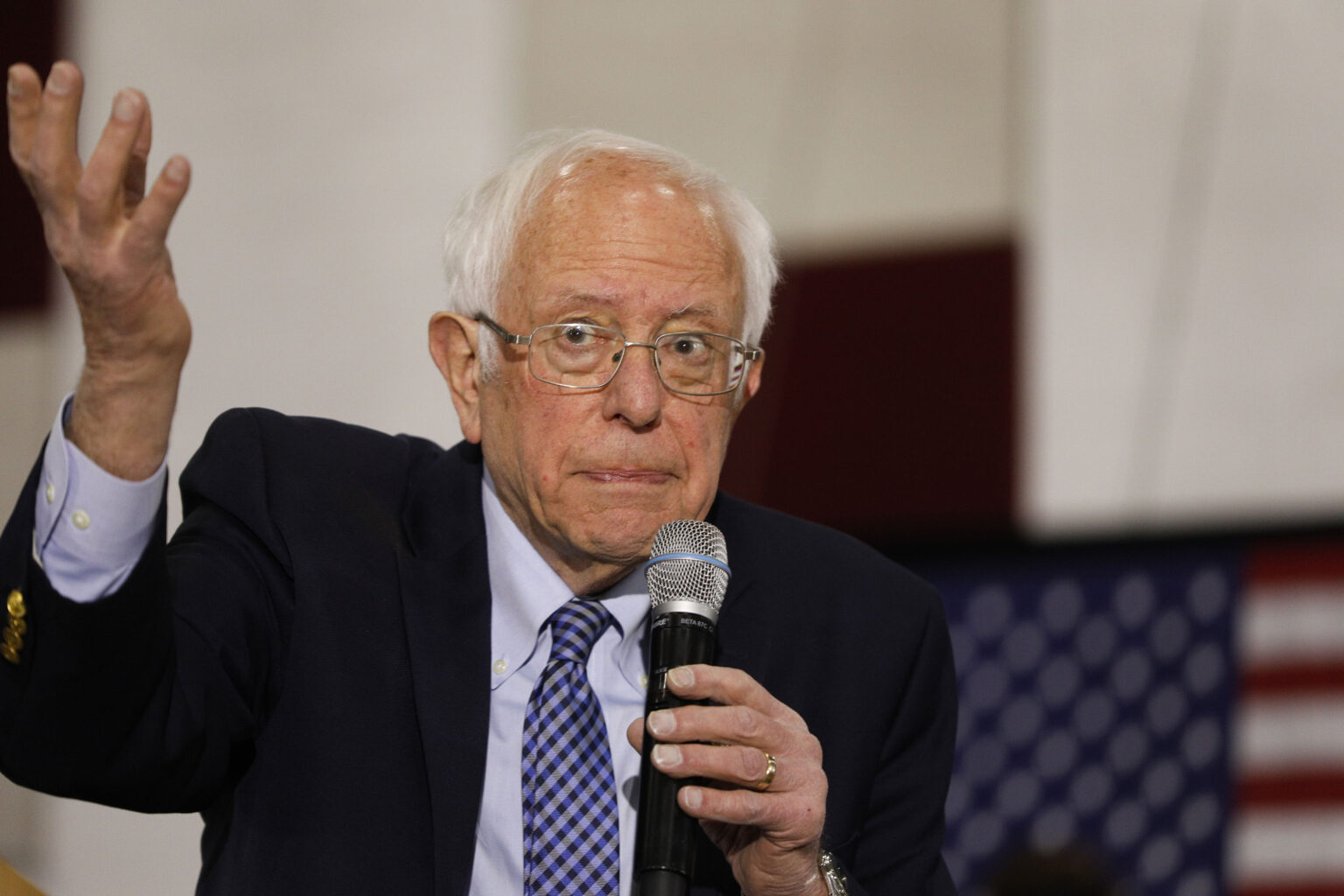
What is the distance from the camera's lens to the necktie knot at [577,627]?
173 cm

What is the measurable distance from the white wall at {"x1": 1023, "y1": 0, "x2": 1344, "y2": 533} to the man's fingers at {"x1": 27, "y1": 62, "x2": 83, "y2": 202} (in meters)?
3.39

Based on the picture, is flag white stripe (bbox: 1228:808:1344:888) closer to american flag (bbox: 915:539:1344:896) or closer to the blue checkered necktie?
american flag (bbox: 915:539:1344:896)

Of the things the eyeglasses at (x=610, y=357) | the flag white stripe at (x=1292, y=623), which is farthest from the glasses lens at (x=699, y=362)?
the flag white stripe at (x=1292, y=623)

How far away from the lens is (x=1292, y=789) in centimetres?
342

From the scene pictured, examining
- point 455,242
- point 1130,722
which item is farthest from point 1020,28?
point 455,242

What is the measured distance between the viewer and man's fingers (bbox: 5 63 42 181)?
1.06 metres

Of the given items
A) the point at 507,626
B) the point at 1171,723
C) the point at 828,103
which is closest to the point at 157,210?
the point at 507,626

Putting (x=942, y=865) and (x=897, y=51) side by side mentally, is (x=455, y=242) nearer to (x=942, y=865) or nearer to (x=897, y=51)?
(x=942, y=865)

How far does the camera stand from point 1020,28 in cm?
436

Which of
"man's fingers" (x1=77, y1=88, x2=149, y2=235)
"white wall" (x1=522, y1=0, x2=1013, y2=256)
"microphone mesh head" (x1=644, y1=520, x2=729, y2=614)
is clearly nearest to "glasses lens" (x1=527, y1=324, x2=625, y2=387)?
"microphone mesh head" (x1=644, y1=520, x2=729, y2=614)

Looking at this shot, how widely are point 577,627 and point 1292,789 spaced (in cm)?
242

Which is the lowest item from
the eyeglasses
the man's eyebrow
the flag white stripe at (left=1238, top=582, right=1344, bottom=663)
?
the flag white stripe at (left=1238, top=582, right=1344, bottom=663)

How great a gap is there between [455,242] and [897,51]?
301 cm

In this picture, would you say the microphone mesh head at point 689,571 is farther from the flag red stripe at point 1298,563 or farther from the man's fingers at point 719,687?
the flag red stripe at point 1298,563
